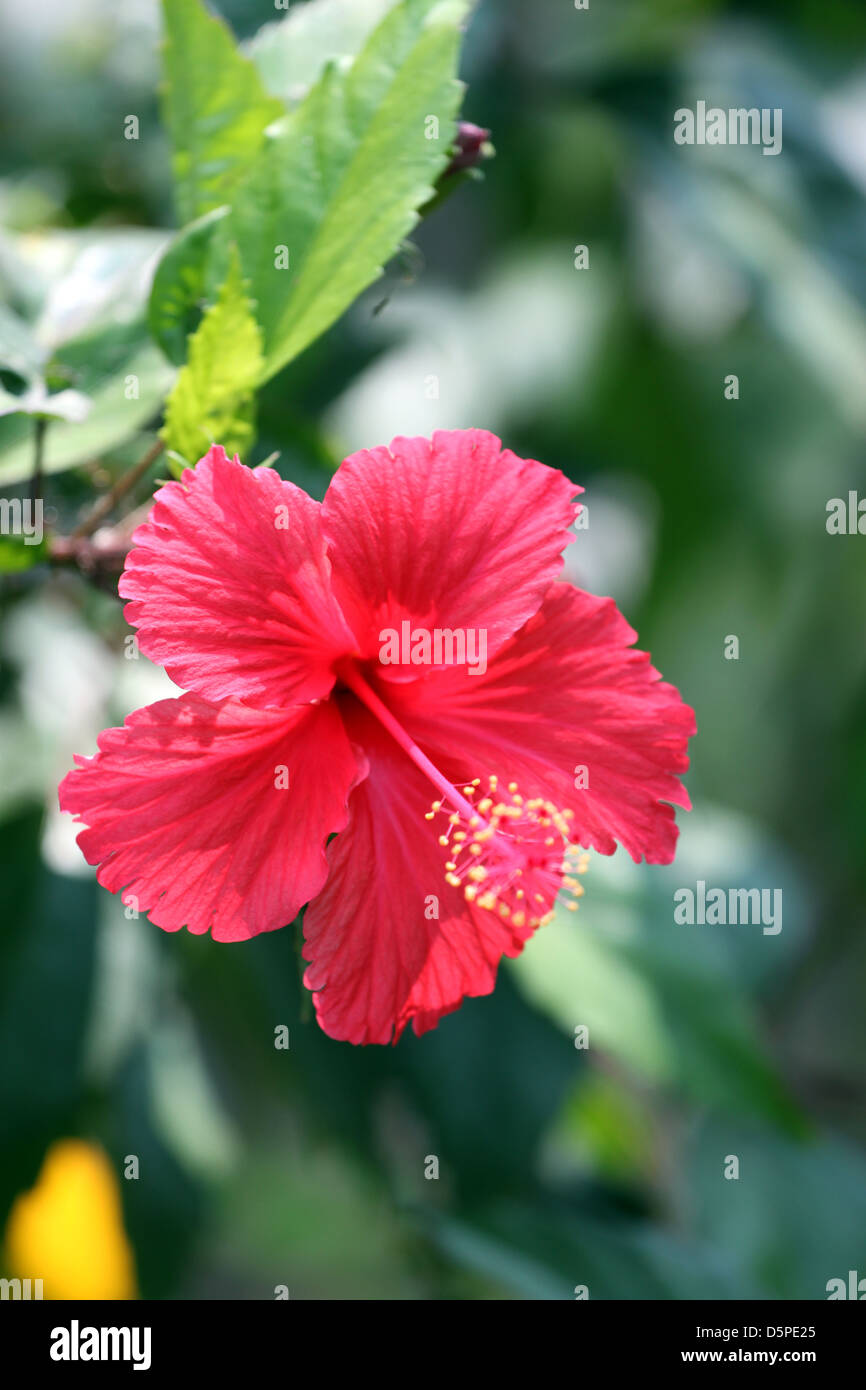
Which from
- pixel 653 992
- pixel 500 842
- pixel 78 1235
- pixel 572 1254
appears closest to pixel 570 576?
pixel 653 992

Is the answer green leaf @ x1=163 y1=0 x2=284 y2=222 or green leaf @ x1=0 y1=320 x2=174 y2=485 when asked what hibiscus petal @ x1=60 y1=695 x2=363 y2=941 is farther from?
green leaf @ x1=163 y1=0 x2=284 y2=222

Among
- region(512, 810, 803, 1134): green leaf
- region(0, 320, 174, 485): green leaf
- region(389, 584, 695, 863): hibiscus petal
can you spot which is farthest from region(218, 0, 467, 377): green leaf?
region(512, 810, 803, 1134): green leaf

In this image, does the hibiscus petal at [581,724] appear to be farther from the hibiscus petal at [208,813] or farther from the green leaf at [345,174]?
the green leaf at [345,174]

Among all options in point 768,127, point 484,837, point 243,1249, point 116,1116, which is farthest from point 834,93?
point 243,1249

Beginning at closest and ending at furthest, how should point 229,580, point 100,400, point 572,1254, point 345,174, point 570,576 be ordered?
point 229,580 < point 345,174 < point 100,400 < point 570,576 < point 572,1254

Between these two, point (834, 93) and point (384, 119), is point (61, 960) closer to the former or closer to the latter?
point (384, 119)

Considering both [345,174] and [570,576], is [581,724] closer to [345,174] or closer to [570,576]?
[345,174]

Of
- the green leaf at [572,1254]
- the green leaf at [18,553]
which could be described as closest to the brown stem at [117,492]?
the green leaf at [18,553]
